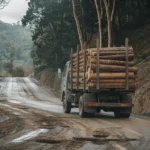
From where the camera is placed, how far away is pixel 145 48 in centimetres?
3478

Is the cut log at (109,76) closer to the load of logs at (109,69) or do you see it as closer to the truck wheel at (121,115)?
the load of logs at (109,69)

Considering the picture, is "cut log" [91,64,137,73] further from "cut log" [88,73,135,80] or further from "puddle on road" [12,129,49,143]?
"puddle on road" [12,129,49,143]

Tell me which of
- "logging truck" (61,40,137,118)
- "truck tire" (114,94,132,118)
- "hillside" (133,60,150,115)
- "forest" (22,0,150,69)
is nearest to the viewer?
"logging truck" (61,40,137,118)

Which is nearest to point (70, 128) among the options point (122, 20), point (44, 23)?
point (122, 20)

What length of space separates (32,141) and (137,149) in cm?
242

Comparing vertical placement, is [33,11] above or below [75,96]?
above

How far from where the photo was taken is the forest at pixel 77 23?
123ft

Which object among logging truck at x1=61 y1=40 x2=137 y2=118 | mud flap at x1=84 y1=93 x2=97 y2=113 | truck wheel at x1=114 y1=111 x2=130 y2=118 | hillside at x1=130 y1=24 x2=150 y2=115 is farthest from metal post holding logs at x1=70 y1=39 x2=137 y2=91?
hillside at x1=130 y1=24 x2=150 y2=115

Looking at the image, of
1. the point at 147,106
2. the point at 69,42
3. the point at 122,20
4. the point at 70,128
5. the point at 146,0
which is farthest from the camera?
the point at 69,42

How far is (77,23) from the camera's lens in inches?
1294

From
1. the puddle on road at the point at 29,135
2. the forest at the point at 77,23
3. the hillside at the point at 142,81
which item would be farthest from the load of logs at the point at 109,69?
the forest at the point at 77,23

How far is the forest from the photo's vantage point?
37.5 metres

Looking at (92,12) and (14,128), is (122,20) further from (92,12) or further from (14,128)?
(14,128)

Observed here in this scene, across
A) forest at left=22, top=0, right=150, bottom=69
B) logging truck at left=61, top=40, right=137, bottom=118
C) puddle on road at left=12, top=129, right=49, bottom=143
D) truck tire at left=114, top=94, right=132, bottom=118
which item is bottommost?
puddle on road at left=12, top=129, right=49, bottom=143
